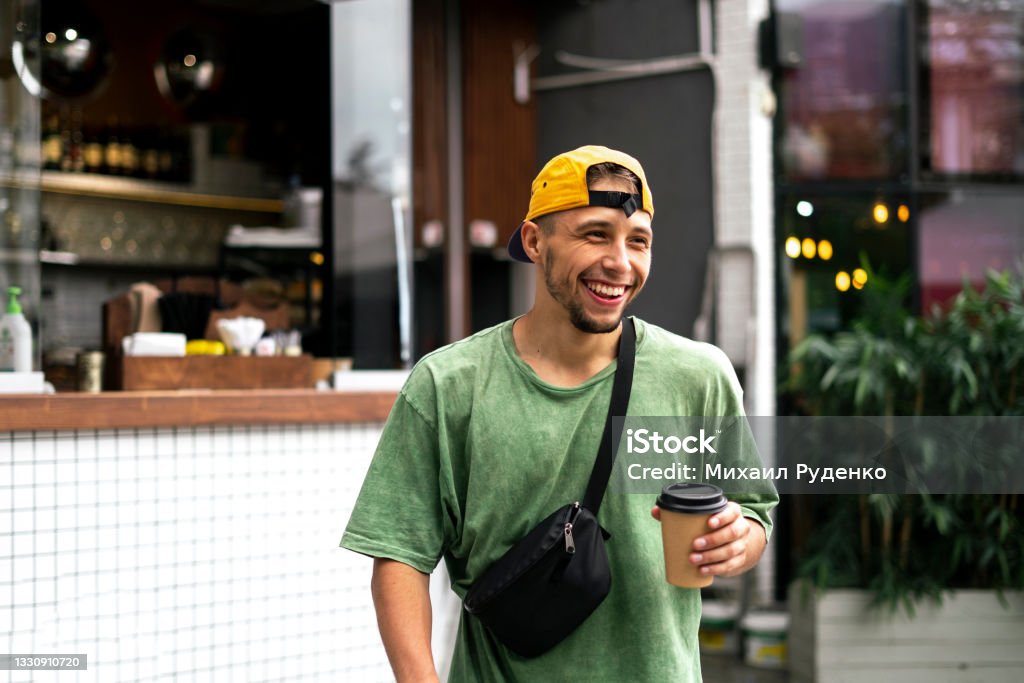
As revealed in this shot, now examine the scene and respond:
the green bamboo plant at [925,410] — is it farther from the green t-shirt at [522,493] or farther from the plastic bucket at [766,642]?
the green t-shirt at [522,493]

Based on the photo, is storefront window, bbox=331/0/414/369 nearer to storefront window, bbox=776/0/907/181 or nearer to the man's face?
storefront window, bbox=776/0/907/181

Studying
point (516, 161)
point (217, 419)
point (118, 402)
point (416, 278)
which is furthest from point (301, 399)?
point (516, 161)

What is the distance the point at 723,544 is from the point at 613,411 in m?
0.28

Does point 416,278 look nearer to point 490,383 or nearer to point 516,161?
point 516,161

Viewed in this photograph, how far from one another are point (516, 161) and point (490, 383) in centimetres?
534

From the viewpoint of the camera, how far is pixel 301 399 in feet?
13.6

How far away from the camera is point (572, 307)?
69.6 inches

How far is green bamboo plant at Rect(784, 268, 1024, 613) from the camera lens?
16.5 ft

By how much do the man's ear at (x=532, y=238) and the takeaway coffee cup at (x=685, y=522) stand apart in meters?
0.48

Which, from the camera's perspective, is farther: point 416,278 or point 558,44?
point 558,44

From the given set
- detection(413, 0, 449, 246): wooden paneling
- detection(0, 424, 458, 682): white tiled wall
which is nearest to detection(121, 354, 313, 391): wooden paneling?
detection(0, 424, 458, 682): white tiled wall

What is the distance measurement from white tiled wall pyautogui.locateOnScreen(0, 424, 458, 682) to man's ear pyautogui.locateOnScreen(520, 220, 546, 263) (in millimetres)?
2337

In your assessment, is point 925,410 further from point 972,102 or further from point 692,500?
point 692,500

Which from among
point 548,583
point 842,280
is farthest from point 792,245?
point 548,583
